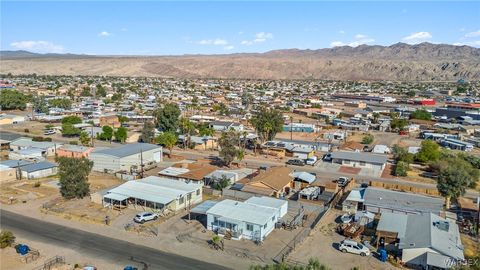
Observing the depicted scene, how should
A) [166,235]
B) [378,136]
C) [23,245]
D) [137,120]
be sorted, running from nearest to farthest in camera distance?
[23,245] < [166,235] < [378,136] < [137,120]

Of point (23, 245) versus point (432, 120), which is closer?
point (23, 245)

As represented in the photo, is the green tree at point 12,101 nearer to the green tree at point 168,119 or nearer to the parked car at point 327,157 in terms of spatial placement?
the green tree at point 168,119

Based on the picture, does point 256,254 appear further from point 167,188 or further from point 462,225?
point 462,225

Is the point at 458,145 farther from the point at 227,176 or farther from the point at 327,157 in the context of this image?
the point at 227,176

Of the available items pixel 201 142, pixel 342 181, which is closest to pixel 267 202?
pixel 342 181

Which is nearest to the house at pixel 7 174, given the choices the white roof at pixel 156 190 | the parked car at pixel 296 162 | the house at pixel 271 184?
the white roof at pixel 156 190

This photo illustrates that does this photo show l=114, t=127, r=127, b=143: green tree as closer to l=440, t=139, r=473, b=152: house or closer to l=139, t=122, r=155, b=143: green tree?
l=139, t=122, r=155, b=143: green tree

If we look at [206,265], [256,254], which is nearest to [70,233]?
[206,265]

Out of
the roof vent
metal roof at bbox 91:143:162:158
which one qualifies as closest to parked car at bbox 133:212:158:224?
metal roof at bbox 91:143:162:158

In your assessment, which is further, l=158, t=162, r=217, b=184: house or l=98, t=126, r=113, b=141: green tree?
l=98, t=126, r=113, b=141: green tree
